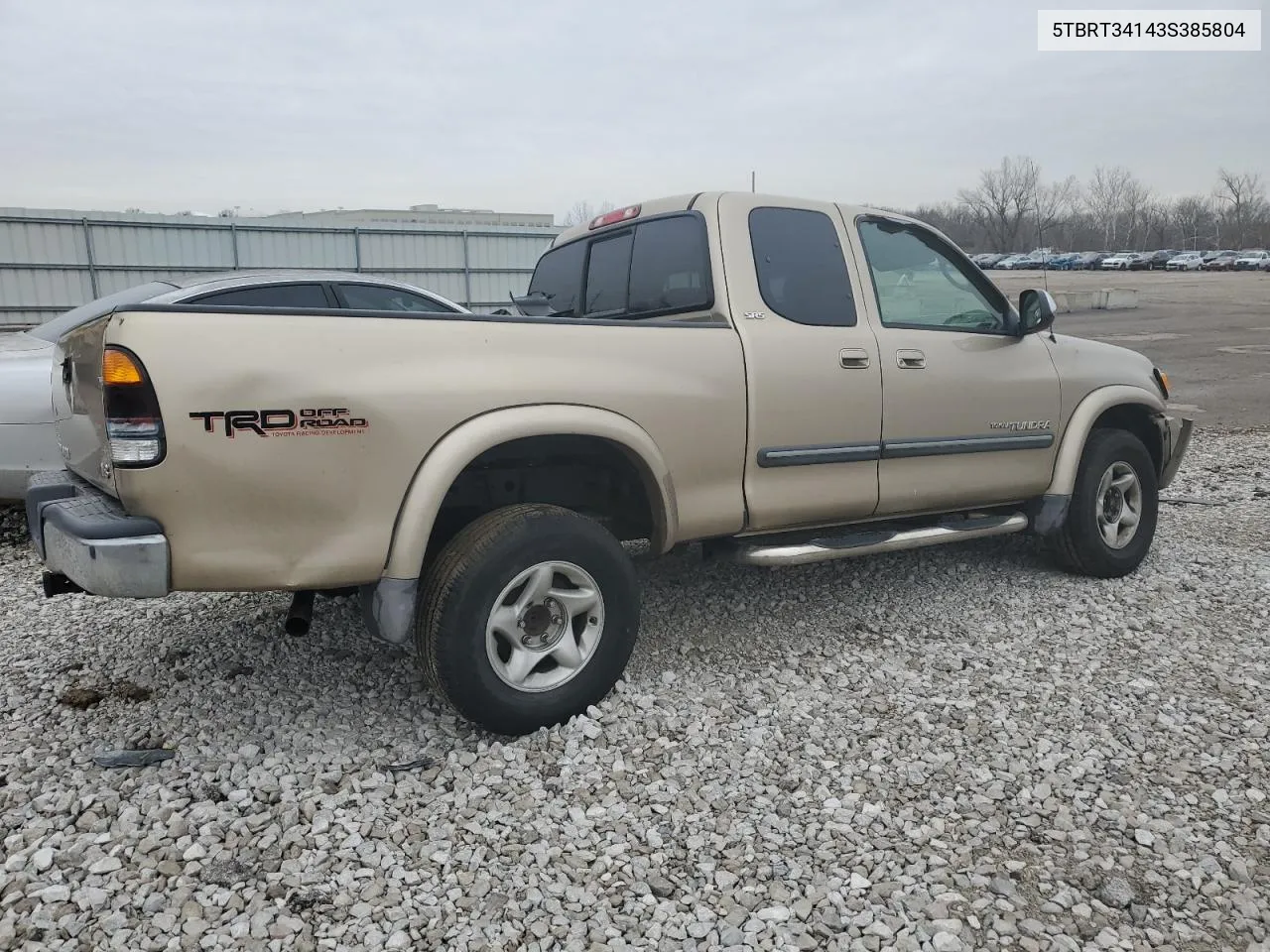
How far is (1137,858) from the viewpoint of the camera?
256 centimetres

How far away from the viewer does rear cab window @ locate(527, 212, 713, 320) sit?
12.9ft

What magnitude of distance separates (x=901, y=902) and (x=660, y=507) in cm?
157

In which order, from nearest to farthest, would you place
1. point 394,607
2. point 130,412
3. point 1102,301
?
point 130,412 → point 394,607 → point 1102,301

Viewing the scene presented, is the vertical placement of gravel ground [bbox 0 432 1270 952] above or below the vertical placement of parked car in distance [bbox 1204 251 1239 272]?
below

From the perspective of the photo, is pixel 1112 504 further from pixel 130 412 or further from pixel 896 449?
pixel 130 412

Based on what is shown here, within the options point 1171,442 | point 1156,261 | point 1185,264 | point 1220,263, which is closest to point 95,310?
point 1171,442

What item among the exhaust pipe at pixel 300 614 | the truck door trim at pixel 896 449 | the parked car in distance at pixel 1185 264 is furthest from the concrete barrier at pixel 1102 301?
the parked car in distance at pixel 1185 264

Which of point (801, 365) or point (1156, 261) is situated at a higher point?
point (1156, 261)

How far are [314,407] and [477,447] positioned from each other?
52 centimetres

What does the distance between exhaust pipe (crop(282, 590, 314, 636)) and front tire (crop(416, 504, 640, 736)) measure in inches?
15.4

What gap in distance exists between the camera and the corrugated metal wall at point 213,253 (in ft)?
49.4

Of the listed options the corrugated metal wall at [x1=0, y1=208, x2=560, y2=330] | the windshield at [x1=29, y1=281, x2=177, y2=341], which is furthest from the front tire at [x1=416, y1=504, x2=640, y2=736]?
the corrugated metal wall at [x1=0, y1=208, x2=560, y2=330]

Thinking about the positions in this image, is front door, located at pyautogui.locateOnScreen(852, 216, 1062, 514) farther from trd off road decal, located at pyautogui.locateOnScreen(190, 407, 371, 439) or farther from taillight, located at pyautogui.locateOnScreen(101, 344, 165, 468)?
taillight, located at pyautogui.locateOnScreen(101, 344, 165, 468)

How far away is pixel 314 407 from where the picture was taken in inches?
107
